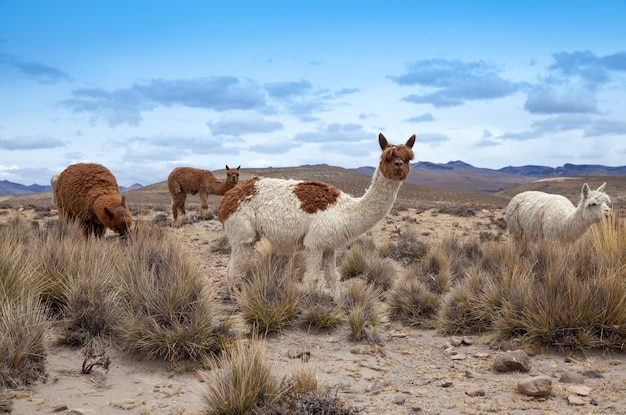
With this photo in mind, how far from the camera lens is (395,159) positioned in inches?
290

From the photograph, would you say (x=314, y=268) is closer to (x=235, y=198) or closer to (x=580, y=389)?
(x=235, y=198)

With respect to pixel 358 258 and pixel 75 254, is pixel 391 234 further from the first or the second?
pixel 75 254

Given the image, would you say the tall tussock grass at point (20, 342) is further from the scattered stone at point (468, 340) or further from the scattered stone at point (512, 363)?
the scattered stone at point (468, 340)

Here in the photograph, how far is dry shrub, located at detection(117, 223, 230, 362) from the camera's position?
544cm

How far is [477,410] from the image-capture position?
4508 millimetres

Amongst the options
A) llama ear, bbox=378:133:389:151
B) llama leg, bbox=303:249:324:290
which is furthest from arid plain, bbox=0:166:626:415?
llama ear, bbox=378:133:389:151

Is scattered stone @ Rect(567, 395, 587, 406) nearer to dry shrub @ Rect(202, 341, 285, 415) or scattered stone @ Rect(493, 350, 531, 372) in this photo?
scattered stone @ Rect(493, 350, 531, 372)

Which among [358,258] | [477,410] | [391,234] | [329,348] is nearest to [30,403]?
[329,348]

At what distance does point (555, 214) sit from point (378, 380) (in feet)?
25.8

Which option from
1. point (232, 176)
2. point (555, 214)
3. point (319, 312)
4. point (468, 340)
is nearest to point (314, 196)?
point (319, 312)

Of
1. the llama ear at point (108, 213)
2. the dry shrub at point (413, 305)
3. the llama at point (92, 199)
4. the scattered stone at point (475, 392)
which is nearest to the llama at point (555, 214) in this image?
the dry shrub at point (413, 305)

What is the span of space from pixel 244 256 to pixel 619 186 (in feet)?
268

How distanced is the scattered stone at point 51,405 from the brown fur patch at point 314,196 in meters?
4.10

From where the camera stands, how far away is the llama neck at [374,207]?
7695mm
